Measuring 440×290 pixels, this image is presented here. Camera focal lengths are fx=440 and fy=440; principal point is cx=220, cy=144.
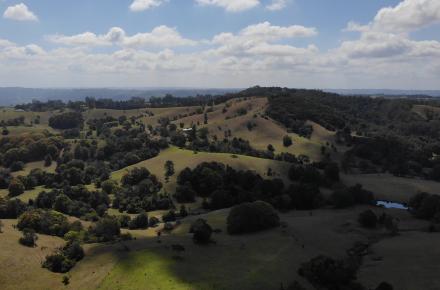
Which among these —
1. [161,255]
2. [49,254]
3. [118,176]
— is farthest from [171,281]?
[118,176]

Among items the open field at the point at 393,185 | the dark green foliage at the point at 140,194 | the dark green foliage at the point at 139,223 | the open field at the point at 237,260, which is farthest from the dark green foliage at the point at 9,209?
the open field at the point at 393,185

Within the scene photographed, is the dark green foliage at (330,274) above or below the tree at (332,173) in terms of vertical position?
above

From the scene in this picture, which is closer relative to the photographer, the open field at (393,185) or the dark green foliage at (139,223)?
the dark green foliage at (139,223)

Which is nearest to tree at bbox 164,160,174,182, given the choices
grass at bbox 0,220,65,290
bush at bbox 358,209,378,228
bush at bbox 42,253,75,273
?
grass at bbox 0,220,65,290

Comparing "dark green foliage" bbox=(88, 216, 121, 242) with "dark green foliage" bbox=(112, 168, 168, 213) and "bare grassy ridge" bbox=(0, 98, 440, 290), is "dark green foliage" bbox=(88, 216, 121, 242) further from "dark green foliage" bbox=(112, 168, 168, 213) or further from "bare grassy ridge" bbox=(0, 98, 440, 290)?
"dark green foliage" bbox=(112, 168, 168, 213)

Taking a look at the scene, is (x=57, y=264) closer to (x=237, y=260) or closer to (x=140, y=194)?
(x=237, y=260)

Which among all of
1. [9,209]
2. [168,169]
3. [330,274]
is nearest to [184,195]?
[168,169]

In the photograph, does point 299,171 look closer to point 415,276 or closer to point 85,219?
point 85,219

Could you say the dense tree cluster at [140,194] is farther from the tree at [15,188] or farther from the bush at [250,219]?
the bush at [250,219]

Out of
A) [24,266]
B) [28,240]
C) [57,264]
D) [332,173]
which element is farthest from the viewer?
[332,173]
